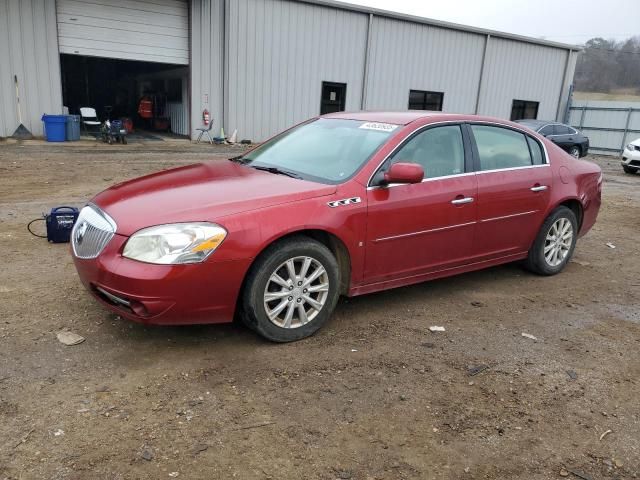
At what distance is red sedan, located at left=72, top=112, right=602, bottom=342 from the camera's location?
343 cm

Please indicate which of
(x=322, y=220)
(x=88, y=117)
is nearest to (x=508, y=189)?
(x=322, y=220)

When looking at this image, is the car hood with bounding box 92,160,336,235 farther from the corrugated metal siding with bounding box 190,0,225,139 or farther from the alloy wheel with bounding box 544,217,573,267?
the corrugated metal siding with bounding box 190,0,225,139

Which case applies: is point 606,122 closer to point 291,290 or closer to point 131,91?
point 131,91

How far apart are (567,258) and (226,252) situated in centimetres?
399

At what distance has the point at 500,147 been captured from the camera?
5.09m

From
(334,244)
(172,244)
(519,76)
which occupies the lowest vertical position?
(334,244)

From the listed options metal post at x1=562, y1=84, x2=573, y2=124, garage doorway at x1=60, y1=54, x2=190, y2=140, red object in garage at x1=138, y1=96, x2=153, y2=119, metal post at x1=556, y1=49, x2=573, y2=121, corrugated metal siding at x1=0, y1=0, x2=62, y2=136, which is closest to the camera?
corrugated metal siding at x1=0, y1=0, x2=62, y2=136

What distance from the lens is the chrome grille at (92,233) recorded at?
3559 millimetres

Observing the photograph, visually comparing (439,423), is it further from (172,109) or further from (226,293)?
(172,109)

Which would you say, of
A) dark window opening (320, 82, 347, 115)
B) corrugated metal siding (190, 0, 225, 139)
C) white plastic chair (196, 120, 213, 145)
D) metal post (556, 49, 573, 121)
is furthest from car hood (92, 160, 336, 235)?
metal post (556, 49, 573, 121)

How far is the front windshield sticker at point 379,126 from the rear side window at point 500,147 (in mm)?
864

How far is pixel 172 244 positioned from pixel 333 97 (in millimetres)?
19409

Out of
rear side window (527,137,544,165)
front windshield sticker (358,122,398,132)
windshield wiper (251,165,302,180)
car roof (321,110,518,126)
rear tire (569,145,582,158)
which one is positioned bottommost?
rear tire (569,145,582,158)

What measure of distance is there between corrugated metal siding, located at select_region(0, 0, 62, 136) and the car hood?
569 inches
